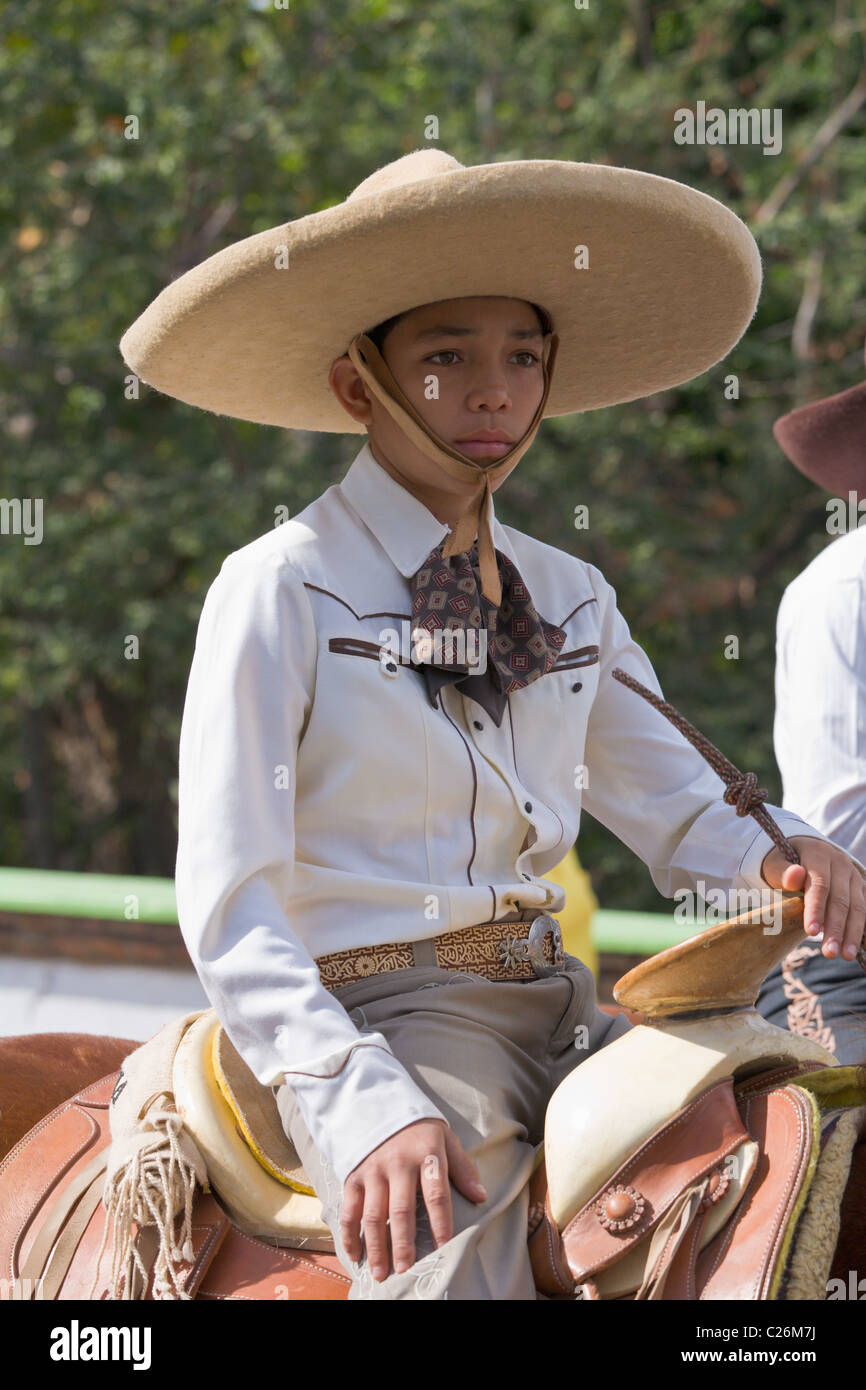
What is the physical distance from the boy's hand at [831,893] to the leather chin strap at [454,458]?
537mm

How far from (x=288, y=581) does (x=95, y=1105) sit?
0.88m

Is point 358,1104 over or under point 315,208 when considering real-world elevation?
under

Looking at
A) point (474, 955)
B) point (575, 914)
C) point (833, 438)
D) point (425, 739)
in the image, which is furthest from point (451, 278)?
point (575, 914)

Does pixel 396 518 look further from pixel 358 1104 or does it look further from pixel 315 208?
pixel 315 208

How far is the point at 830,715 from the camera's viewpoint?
2729mm

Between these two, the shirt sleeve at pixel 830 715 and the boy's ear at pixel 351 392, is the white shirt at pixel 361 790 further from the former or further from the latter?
the shirt sleeve at pixel 830 715

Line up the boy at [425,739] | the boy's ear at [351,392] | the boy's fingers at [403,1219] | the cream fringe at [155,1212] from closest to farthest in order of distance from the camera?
the boy's fingers at [403,1219]
the boy at [425,739]
the cream fringe at [155,1212]
the boy's ear at [351,392]

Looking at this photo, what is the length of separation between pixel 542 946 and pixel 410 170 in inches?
42.3

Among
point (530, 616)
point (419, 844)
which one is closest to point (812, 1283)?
point (419, 844)

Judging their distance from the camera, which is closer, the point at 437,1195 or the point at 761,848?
the point at 437,1195

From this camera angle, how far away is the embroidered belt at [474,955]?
1.93m

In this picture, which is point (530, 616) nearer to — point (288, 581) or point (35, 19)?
point (288, 581)

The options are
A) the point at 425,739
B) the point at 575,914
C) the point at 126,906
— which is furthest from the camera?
the point at 126,906

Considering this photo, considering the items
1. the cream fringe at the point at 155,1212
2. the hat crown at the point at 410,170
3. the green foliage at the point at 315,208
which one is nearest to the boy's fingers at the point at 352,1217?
the cream fringe at the point at 155,1212
